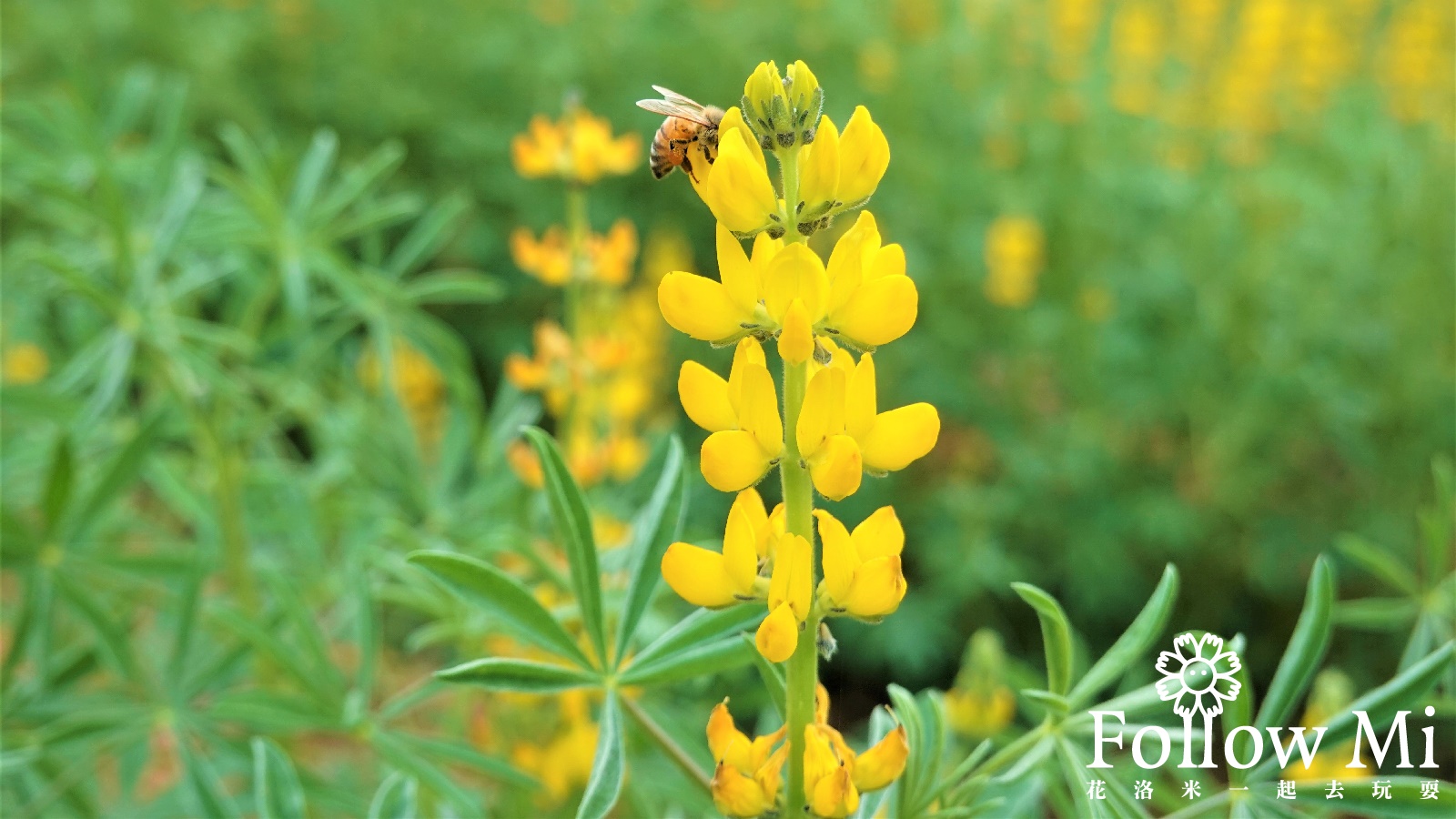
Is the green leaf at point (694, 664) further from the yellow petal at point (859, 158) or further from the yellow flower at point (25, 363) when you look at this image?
the yellow flower at point (25, 363)

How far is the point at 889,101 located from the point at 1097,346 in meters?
1.05

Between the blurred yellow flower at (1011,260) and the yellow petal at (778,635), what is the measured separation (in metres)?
2.66

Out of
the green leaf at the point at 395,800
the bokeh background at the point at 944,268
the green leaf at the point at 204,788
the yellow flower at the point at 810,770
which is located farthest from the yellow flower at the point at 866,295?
the bokeh background at the point at 944,268

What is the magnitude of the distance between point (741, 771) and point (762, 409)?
21 cm

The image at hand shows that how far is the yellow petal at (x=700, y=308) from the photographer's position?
0.62 metres

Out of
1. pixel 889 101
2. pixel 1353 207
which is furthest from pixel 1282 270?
pixel 889 101

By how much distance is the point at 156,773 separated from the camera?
217 centimetres

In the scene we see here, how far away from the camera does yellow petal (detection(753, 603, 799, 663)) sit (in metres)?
0.59

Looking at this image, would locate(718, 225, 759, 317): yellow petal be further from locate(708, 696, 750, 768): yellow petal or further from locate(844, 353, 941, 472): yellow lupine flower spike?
locate(708, 696, 750, 768): yellow petal

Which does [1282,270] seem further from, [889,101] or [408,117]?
[408,117]

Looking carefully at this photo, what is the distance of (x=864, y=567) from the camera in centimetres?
62

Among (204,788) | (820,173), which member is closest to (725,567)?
(820,173)

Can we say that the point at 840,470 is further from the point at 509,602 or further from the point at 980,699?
the point at 980,699

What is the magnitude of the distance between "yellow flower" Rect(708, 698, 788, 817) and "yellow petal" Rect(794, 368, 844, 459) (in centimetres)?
15
